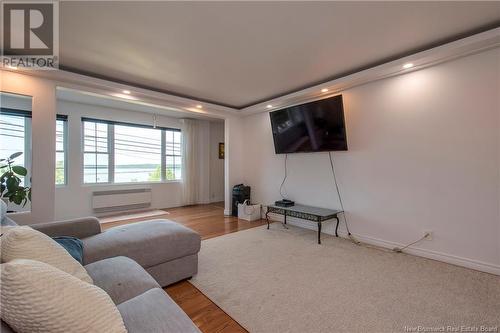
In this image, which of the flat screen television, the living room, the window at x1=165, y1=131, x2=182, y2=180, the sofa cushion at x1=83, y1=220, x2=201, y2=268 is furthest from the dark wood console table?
the window at x1=165, y1=131, x2=182, y2=180

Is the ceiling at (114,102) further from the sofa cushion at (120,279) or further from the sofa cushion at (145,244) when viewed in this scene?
the sofa cushion at (120,279)

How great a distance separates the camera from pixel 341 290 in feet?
6.55

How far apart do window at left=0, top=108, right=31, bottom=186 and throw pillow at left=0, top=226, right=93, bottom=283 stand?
2.51m

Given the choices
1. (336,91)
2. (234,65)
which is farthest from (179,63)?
(336,91)

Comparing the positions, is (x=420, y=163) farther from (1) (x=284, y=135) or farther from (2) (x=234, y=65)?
(2) (x=234, y=65)

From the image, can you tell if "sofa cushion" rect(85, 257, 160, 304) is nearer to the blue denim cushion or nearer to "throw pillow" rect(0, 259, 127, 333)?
the blue denim cushion

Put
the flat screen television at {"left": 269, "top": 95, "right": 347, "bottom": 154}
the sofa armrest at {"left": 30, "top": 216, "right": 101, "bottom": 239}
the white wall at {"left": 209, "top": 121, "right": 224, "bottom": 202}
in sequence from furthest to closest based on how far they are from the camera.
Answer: the white wall at {"left": 209, "top": 121, "right": 224, "bottom": 202} < the flat screen television at {"left": 269, "top": 95, "right": 347, "bottom": 154} < the sofa armrest at {"left": 30, "top": 216, "right": 101, "bottom": 239}

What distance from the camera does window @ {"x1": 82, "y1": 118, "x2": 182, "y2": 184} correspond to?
475 centimetres

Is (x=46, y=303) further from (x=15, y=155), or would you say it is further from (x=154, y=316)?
(x=15, y=155)

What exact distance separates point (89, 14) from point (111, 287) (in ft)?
7.20

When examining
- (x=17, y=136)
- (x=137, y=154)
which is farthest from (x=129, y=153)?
(x=17, y=136)

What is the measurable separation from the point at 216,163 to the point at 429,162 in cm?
510

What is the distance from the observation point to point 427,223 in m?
2.67

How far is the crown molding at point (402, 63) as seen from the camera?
2163mm
